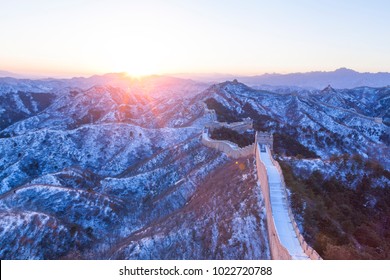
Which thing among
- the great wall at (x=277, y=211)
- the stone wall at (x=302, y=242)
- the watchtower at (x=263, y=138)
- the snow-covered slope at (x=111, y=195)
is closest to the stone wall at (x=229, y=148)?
the great wall at (x=277, y=211)

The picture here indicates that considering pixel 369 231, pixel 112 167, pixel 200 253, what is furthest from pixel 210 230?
pixel 112 167

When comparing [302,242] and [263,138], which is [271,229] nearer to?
[302,242]

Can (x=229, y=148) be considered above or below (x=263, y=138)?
below

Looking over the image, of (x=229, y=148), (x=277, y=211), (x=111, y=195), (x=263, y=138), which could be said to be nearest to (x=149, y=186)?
(x=111, y=195)

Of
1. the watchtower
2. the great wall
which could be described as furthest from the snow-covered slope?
the watchtower

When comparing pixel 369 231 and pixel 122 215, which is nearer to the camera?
pixel 369 231

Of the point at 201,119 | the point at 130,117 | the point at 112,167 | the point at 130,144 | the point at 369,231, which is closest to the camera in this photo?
the point at 369,231

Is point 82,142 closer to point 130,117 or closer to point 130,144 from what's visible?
point 130,144

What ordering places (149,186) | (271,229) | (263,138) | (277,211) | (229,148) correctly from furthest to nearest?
1. (149,186)
2. (229,148)
3. (263,138)
4. (277,211)
5. (271,229)

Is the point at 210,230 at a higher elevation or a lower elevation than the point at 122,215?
higher

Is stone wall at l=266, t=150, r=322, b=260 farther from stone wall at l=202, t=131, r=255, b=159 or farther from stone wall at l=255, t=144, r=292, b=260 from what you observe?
stone wall at l=202, t=131, r=255, b=159

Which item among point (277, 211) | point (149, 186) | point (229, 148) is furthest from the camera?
point (149, 186)
